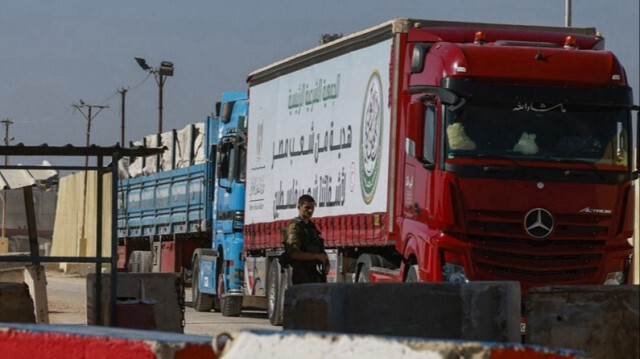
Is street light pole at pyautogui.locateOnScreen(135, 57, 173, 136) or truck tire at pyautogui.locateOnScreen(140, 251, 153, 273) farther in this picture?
street light pole at pyautogui.locateOnScreen(135, 57, 173, 136)

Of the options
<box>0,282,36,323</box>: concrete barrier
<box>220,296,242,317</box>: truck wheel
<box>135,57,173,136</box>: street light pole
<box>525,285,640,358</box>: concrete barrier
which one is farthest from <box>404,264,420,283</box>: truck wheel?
<box>135,57,173,136</box>: street light pole

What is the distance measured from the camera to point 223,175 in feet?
87.4

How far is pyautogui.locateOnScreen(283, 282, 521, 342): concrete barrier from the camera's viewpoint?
8.59 m

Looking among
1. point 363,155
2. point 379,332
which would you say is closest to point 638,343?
point 379,332

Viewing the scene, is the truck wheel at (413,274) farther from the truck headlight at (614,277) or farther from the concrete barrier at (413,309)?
the concrete barrier at (413,309)

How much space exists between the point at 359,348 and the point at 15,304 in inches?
305

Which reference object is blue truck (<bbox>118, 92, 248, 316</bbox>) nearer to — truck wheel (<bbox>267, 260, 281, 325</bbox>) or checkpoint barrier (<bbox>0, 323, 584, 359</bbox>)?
truck wheel (<bbox>267, 260, 281, 325</bbox>)

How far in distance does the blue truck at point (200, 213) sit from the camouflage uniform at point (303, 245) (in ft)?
30.9

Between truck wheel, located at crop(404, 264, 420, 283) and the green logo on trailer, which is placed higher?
the green logo on trailer

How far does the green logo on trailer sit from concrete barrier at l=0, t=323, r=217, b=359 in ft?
38.5

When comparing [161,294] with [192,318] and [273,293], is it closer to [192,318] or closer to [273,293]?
[273,293]

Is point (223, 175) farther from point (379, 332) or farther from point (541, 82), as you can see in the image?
point (379, 332)

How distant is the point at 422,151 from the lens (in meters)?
16.8

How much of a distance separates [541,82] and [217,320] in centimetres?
970
